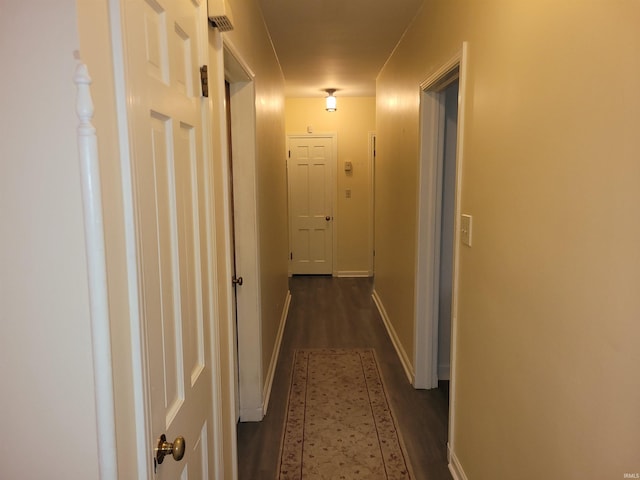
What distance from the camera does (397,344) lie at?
12.0 ft

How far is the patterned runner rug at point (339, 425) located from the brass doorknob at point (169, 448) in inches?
54.0

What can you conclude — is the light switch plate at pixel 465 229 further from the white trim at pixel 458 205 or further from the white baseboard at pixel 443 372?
the white baseboard at pixel 443 372

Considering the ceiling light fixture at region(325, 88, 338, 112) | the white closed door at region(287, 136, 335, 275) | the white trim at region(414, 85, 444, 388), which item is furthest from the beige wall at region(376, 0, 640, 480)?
the white closed door at region(287, 136, 335, 275)

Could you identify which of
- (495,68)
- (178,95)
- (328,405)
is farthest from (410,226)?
(178,95)

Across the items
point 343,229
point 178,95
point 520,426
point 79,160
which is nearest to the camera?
point 79,160

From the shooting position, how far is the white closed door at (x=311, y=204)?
616cm

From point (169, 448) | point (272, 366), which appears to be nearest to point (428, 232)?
point (272, 366)

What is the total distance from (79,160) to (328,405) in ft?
8.31

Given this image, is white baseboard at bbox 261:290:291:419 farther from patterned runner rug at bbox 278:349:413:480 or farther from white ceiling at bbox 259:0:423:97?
white ceiling at bbox 259:0:423:97

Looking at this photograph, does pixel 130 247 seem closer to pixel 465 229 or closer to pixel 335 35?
pixel 465 229

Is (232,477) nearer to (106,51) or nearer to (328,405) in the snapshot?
(328,405)

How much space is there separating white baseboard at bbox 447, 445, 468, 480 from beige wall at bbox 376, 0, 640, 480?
2.8 inches

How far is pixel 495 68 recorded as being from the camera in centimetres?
156

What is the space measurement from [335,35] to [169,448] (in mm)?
3193
